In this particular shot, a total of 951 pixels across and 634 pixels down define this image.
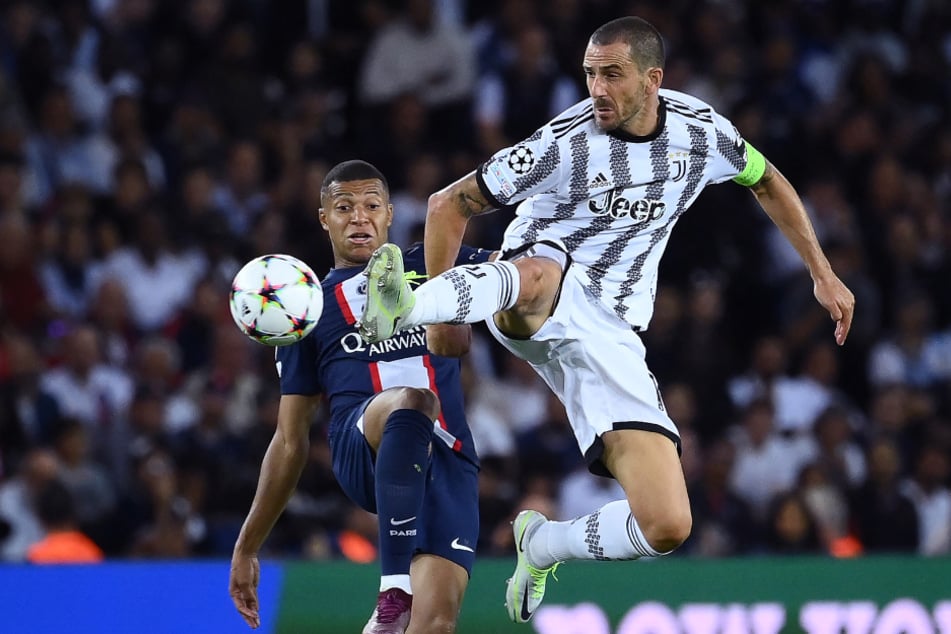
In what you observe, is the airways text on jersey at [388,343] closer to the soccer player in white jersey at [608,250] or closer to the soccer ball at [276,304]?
the soccer player in white jersey at [608,250]

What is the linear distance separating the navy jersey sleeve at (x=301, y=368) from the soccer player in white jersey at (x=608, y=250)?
67cm

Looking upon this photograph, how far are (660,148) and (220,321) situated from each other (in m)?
4.74

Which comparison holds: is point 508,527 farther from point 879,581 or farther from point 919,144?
point 919,144

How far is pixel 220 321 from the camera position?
32.8 feet

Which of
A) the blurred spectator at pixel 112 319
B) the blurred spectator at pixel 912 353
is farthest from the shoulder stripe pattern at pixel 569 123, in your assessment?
the blurred spectator at pixel 912 353

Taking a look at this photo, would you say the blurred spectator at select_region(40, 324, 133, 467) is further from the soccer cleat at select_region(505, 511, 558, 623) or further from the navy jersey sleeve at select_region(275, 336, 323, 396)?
the soccer cleat at select_region(505, 511, 558, 623)

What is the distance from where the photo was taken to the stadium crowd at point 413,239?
30.9 feet

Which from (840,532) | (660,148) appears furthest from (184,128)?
(660,148)

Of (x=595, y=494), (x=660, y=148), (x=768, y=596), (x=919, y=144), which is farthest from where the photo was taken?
(x=919, y=144)

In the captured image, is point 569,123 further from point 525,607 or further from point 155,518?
point 155,518

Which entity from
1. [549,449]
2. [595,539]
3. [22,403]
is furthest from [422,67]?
[595,539]

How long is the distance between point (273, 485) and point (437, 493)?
1.99ft

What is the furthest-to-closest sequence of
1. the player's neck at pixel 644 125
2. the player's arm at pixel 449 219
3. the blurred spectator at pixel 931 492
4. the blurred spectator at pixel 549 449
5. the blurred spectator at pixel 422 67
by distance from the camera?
the blurred spectator at pixel 422 67
the blurred spectator at pixel 931 492
the blurred spectator at pixel 549 449
the player's neck at pixel 644 125
the player's arm at pixel 449 219

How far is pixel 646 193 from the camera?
5844mm
